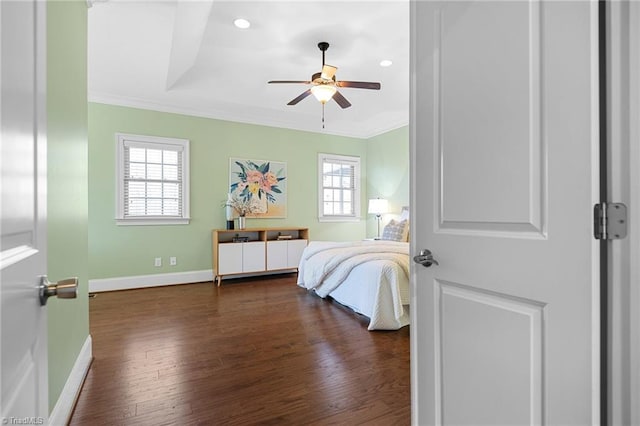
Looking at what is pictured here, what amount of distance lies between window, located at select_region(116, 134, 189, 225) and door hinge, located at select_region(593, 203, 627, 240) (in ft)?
15.9

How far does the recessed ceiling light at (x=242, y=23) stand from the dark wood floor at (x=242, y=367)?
2.74 meters

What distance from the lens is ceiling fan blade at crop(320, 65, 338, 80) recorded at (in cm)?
294

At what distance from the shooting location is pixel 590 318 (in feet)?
2.63

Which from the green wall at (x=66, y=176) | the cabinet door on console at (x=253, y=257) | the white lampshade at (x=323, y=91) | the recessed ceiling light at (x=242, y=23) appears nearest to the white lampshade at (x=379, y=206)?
the cabinet door on console at (x=253, y=257)

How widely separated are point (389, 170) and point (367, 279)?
10.8ft

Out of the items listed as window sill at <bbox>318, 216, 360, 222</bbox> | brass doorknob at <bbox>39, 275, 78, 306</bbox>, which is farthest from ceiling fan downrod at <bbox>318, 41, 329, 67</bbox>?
window sill at <bbox>318, 216, 360, 222</bbox>

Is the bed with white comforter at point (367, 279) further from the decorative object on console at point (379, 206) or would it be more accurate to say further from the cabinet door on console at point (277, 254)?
the decorative object on console at point (379, 206)

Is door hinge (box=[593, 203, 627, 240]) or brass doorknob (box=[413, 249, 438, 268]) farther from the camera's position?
brass doorknob (box=[413, 249, 438, 268])

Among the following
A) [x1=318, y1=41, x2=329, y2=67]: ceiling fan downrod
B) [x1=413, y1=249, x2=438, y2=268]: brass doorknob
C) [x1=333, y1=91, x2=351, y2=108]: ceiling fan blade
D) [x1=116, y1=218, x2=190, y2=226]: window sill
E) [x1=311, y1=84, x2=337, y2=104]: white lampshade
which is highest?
[x1=318, y1=41, x2=329, y2=67]: ceiling fan downrod

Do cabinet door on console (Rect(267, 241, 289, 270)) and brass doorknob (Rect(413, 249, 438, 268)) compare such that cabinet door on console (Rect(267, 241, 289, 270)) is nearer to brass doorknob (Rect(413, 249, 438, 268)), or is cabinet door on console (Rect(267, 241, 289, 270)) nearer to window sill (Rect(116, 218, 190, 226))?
window sill (Rect(116, 218, 190, 226))

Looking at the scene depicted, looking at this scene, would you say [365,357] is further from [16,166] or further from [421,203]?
[16,166]

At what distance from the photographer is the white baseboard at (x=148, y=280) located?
4.30 meters

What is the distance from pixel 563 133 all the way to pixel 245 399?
1946 mm

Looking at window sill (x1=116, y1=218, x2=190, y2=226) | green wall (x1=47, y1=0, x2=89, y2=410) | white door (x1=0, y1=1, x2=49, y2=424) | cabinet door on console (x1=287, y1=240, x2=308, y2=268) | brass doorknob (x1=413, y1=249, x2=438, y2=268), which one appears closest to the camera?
white door (x1=0, y1=1, x2=49, y2=424)
